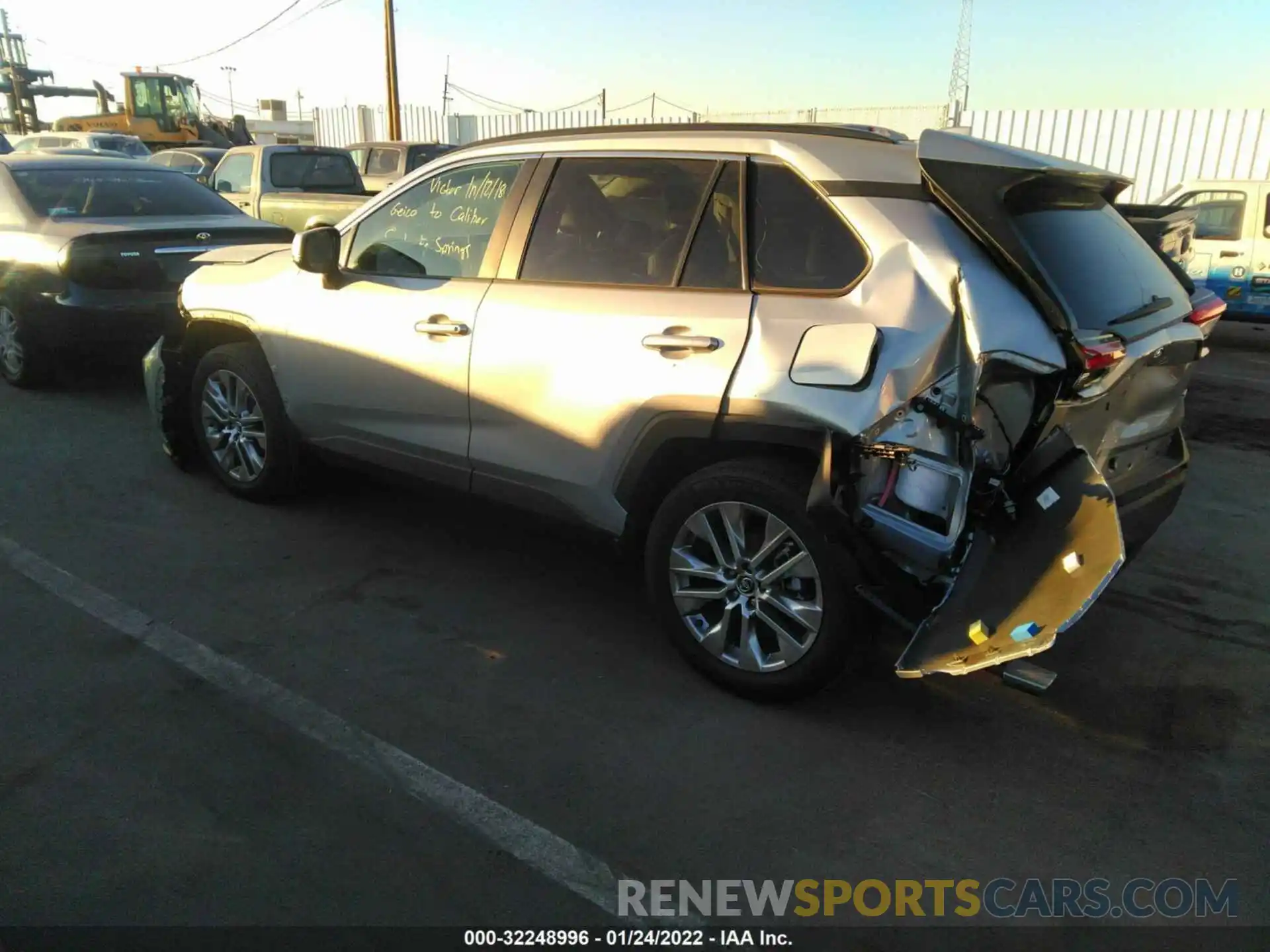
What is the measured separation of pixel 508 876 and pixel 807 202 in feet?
7.53

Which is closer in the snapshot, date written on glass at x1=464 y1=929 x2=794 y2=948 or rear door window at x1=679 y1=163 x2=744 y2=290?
date written on glass at x1=464 y1=929 x2=794 y2=948

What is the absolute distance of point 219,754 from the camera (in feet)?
9.91

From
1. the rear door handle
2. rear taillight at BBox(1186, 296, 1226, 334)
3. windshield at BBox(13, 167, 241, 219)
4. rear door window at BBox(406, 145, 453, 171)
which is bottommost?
the rear door handle

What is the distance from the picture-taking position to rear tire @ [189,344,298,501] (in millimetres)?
4777

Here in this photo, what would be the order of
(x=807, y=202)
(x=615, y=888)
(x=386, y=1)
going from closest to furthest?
1. (x=615, y=888)
2. (x=807, y=202)
3. (x=386, y=1)

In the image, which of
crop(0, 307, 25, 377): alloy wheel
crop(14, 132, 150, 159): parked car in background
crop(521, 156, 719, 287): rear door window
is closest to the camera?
crop(521, 156, 719, 287): rear door window

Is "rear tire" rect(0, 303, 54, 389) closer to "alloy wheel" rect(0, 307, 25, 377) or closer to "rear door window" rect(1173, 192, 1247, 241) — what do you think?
"alloy wheel" rect(0, 307, 25, 377)

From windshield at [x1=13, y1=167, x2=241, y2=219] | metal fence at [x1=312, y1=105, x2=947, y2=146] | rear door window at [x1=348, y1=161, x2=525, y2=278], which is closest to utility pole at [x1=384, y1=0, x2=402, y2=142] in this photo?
metal fence at [x1=312, y1=105, x2=947, y2=146]

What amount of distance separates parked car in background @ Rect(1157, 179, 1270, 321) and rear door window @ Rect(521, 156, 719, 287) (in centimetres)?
926

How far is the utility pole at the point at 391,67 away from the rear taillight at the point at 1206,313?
81.7ft

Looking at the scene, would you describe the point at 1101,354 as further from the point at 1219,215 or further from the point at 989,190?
the point at 1219,215

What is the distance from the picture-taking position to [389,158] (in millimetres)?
15672

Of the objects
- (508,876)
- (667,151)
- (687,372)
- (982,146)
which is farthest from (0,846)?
(982,146)

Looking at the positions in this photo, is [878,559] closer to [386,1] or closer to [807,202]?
[807,202]
